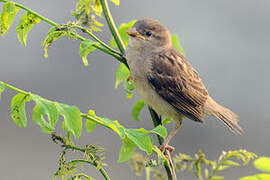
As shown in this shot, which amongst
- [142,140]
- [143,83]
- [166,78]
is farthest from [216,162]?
[166,78]

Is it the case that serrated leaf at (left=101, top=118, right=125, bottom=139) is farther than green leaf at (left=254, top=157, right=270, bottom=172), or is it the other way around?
serrated leaf at (left=101, top=118, right=125, bottom=139)

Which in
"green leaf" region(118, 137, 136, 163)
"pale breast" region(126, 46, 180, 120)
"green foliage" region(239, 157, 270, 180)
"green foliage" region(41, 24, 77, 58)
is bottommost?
"green foliage" region(239, 157, 270, 180)

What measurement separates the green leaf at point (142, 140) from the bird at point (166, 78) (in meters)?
1.50

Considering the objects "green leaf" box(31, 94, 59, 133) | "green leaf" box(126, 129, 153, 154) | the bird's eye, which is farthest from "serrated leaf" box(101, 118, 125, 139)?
the bird's eye

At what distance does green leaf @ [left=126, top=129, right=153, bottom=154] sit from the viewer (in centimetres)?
148

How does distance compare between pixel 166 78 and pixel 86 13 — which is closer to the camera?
pixel 86 13

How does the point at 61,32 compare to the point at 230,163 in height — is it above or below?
above

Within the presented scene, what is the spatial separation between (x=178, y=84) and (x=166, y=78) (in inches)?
3.6

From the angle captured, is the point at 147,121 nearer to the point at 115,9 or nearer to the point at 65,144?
the point at 115,9

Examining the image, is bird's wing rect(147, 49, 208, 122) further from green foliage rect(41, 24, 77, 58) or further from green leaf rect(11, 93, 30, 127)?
green leaf rect(11, 93, 30, 127)

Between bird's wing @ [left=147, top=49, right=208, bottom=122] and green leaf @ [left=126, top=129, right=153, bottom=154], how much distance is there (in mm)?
1681

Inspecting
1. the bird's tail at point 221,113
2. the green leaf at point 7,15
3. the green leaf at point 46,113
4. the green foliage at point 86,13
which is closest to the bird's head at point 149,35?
the bird's tail at point 221,113

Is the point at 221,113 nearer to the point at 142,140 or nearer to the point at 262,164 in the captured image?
the point at 142,140

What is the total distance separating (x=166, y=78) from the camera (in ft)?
10.8
